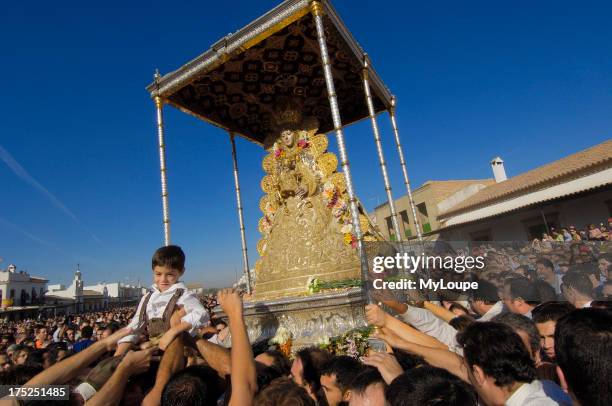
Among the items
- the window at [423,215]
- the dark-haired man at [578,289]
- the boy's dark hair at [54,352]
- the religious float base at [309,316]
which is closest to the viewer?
the dark-haired man at [578,289]

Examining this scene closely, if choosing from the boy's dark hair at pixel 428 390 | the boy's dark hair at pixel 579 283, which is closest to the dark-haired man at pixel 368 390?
the boy's dark hair at pixel 428 390

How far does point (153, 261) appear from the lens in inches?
121

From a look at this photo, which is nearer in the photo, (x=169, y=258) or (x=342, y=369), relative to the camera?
(x=342, y=369)

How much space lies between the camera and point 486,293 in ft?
12.1

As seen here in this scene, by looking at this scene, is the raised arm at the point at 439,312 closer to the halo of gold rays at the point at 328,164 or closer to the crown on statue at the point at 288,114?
the halo of gold rays at the point at 328,164

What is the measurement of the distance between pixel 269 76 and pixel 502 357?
8145 millimetres

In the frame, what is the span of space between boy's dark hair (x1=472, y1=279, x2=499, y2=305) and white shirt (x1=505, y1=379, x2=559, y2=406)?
6.31 ft

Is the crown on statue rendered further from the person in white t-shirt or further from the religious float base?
the person in white t-shirt

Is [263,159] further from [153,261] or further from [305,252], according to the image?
Answer: [153,261]

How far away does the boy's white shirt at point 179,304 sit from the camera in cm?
260

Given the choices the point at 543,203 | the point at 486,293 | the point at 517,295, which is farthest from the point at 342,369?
the point at 543,203

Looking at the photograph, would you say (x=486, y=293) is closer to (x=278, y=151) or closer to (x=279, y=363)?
(x=279, y=363)

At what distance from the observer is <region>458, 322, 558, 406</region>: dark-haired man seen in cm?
178

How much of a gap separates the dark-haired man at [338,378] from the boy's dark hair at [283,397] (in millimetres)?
458
